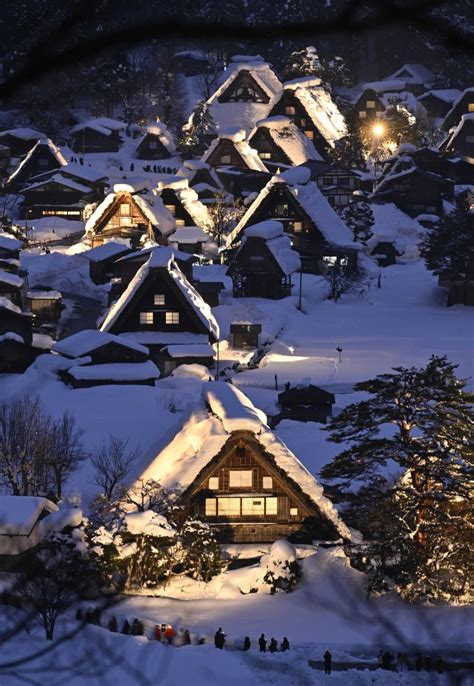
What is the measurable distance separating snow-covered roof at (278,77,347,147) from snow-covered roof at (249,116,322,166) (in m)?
2.12

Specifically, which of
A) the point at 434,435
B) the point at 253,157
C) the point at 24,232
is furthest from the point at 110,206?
the point at 434,435

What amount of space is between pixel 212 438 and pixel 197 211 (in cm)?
4190

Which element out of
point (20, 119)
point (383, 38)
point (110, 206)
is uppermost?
point (383, 38)

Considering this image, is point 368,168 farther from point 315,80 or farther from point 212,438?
point 212,438

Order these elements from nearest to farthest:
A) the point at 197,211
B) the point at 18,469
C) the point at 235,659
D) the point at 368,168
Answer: the point at 235,659
the point at 18,469
the point at 197,211
the point at 368,168

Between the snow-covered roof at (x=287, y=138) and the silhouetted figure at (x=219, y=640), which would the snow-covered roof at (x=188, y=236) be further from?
the silhouetted figure at (x=219, y=640)

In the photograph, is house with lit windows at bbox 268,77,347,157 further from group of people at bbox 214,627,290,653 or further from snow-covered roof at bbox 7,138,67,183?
group of people at bbox 214,627,290,653

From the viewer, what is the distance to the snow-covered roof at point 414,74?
9431cm

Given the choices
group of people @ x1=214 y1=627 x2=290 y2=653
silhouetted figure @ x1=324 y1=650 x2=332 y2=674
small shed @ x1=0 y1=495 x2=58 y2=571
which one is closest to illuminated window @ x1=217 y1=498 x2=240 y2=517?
small shed @ x1=0 y1=495 x2=58 y2=571

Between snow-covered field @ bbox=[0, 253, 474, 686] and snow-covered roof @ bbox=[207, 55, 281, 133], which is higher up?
snow-covered roof @ bbox=[207, 55, 281, 133]

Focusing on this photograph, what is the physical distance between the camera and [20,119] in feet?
270

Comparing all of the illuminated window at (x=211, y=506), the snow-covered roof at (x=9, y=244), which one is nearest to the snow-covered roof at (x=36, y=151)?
the snow-covered roof at (x=9, y=244)

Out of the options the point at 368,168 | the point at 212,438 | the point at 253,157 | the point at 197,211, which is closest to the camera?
the point at 212,438

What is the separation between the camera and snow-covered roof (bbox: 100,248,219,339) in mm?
42250
